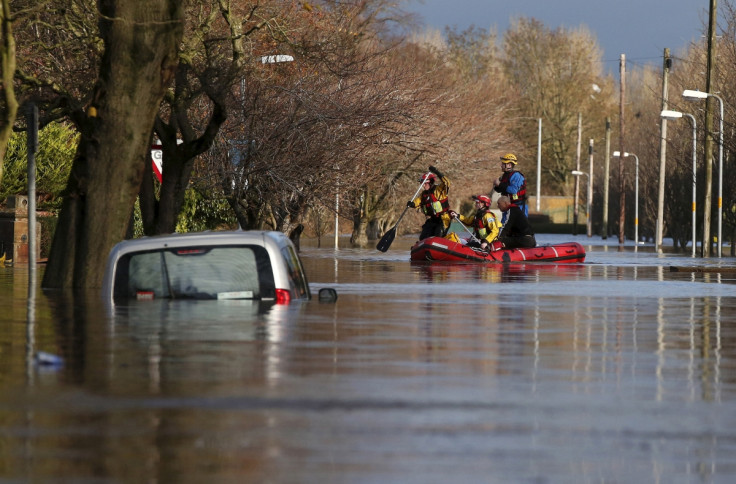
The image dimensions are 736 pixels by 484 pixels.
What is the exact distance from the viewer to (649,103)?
356ft

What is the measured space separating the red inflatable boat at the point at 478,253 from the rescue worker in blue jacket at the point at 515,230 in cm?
35

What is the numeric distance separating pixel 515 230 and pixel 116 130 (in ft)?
55.8

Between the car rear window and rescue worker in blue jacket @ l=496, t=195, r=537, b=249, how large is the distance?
21.6 meters

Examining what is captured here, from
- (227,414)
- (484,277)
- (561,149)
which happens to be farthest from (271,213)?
(561,149)

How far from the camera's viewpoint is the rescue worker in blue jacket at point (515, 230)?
A: 37656 mm

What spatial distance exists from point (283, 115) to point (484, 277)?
25.4ft

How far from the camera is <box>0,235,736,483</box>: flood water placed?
7.82 m

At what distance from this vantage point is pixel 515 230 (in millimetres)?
38000

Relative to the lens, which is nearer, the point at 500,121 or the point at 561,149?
the point at 500,121

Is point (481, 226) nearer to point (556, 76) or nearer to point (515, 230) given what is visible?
point (515, 230)

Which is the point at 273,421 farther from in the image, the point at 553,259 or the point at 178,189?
the point at 553,259

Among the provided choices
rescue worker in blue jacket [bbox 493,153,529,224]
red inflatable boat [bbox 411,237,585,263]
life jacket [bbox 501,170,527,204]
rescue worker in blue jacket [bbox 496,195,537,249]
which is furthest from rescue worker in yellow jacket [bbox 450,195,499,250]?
life jacket [bbox 501,170,527,204]

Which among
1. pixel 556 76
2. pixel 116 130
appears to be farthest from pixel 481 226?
pixel 556 76

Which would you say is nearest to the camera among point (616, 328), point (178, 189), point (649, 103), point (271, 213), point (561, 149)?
point (616, 328)
